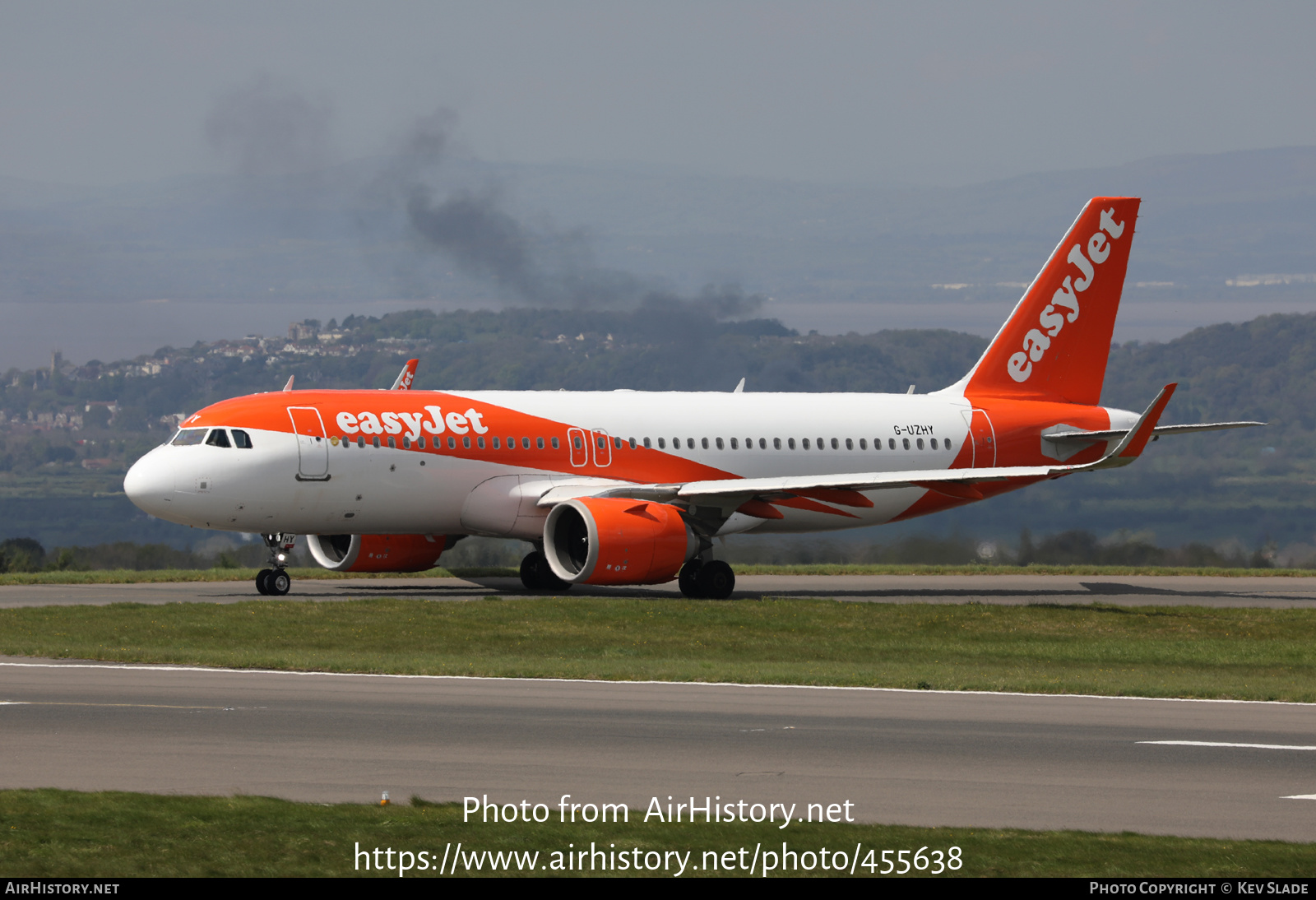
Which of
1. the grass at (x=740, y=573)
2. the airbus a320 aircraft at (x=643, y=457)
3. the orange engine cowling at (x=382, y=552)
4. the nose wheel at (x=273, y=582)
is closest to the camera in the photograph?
the airbus a320 aircraft at (x=643, y=457)

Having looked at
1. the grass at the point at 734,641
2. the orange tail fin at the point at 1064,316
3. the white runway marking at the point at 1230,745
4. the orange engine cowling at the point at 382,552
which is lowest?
the white runway marking at the point at 1230,745

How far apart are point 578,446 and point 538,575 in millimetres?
3576

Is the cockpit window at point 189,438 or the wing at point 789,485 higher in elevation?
the cockpit window at point 189,438

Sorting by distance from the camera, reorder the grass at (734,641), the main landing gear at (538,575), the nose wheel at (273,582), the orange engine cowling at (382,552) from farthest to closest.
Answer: the orange engine cowling at (382,552), the main landing gear at (538,575), the nose wheel at (273,582), the grass at (734,641)

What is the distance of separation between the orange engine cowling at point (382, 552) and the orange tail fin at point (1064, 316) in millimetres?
15115

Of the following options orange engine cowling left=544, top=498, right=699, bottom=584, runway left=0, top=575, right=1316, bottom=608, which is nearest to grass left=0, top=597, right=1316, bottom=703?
orange engine cowling left=544, top=498, right=699, bottom=584

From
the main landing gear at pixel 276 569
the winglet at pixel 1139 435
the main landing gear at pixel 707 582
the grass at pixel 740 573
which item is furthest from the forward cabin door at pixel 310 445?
the winglet at pixel 1139 435

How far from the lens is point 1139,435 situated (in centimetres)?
3656

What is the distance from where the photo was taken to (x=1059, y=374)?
46781 millimetres

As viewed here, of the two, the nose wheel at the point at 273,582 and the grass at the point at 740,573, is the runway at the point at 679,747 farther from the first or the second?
the grass at the point at 740,573

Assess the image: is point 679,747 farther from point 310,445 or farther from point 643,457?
point 643,457

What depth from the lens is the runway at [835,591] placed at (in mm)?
37469
